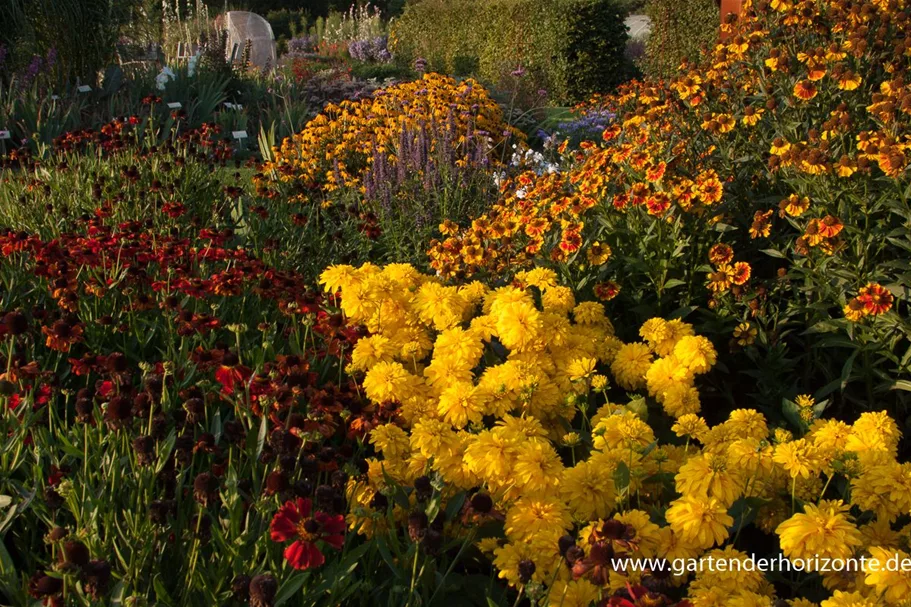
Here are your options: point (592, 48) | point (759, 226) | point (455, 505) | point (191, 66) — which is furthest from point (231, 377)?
point (592, 48)

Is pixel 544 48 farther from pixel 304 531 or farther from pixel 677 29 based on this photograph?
pixel 304 531

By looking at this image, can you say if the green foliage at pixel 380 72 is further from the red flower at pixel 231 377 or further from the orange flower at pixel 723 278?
the red flower at pixel 231 377

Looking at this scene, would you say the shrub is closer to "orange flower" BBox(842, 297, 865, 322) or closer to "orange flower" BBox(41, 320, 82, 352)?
"orange flower" BBox(842, 297, 865, 322)

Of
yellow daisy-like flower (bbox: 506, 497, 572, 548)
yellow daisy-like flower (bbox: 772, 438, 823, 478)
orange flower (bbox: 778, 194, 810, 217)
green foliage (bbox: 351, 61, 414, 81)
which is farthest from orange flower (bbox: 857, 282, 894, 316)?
green foliage (bbox: 351, 61, 414, 81)

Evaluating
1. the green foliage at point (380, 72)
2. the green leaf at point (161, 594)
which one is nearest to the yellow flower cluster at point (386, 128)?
the green leaf at point (161, 594)

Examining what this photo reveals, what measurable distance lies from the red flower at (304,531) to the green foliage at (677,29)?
32.6 ft

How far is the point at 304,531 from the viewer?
1.31 meters

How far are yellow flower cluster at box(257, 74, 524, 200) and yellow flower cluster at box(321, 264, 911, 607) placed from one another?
274cm

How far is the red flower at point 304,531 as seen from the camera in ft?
4.25

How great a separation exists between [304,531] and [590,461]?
0.70 metres

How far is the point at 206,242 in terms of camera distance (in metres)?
3.51

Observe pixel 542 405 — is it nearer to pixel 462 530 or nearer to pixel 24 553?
pixel 462 530

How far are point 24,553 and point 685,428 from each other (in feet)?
4.97

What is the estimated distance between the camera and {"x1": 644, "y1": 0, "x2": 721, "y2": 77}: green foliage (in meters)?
10.7
